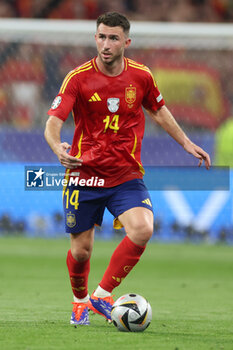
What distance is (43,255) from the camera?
1150 cm

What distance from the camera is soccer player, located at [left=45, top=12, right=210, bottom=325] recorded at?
5504mm

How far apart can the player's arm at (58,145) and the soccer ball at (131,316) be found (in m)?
0.96

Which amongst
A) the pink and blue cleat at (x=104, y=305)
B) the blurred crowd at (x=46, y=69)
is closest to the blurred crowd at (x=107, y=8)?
the blurred crowd at (x=46, y=69)

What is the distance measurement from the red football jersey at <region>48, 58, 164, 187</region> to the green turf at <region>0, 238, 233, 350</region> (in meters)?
1.08

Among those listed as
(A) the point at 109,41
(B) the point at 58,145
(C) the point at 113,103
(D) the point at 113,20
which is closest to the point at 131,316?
(B) the point at 58,145

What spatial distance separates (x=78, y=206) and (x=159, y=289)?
290 centimetres

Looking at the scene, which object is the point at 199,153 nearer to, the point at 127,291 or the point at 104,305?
the point at 104,305

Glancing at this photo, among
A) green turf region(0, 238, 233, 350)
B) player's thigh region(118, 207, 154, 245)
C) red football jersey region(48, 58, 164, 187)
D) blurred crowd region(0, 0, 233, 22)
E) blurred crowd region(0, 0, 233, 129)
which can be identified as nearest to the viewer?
green turf region(0, 238, 233, 350)

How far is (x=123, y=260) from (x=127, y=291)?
250 cm

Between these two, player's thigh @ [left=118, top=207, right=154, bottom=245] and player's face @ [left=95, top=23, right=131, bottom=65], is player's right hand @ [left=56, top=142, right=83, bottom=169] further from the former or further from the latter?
player's face @ [left=95, top=23, right=131, bottom=65]

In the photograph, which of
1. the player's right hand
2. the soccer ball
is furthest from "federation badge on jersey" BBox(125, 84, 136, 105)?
the soccer ball

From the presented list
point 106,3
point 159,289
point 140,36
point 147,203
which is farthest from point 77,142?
point 106,3

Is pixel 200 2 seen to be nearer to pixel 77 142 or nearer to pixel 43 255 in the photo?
pixel 43 255

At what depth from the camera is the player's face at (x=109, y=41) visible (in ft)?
18.0
